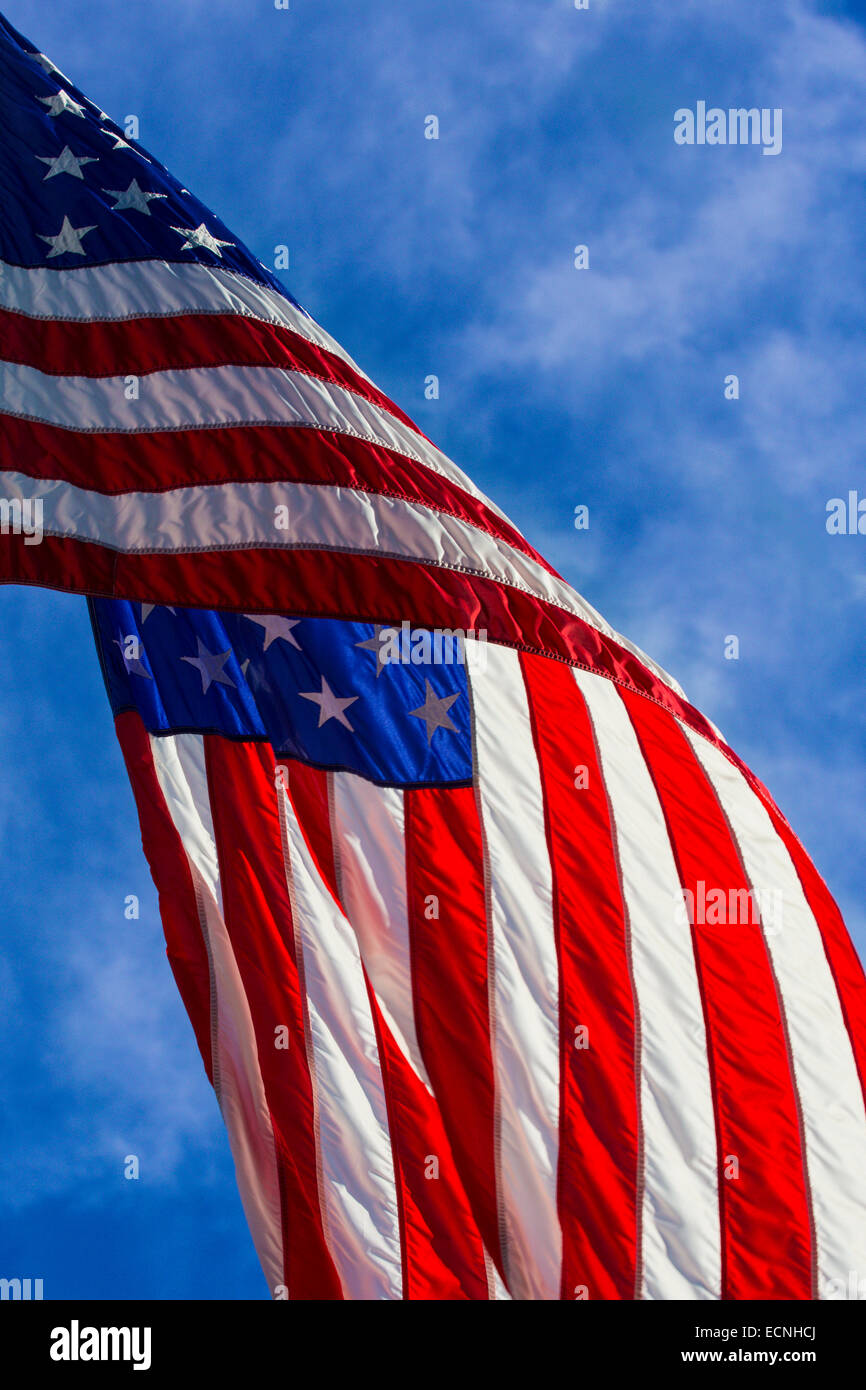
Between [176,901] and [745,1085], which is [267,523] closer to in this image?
[176,901]

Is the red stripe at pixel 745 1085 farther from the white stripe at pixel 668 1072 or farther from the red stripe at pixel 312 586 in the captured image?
the red stripe at pixel 312 586

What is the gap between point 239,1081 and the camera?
29.7 feet

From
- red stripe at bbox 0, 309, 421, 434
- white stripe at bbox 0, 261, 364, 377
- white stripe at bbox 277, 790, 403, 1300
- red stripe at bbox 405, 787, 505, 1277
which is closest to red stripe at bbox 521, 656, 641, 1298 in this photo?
red stripe at bbox 405, 787, 505, 1277

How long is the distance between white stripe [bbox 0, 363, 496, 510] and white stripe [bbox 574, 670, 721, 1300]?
2857mm

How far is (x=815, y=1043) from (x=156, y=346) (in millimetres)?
6341

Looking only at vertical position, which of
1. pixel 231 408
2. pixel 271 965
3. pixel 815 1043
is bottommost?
pixel 815 1043

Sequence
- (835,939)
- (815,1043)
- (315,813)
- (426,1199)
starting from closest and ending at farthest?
(426,1199), (315,813), (815,1043), (835,939)

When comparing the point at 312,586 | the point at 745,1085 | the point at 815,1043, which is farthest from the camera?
the point at 815,1043

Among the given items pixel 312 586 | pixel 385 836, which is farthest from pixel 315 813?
pixel 312 586

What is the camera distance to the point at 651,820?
1007 centimetres

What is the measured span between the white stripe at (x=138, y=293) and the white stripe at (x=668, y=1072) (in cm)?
391

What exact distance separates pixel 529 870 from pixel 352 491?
269cm

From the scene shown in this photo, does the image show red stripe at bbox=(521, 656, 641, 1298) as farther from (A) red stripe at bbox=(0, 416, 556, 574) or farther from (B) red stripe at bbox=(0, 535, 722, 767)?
(A) red stripe at bbox=(0, 416, 556, 574)
